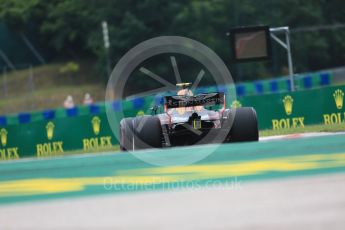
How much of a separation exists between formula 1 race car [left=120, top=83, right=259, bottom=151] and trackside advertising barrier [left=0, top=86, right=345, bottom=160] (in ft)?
21.5

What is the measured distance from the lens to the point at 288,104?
2048 cm

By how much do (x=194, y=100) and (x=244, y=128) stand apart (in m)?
1.06

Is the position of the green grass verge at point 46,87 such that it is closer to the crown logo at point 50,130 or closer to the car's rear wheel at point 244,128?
the crown logo at point 50,130

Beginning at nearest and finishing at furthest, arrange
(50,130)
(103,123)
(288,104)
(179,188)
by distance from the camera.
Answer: (179,188) < (288,104) < (103,123) < (50,130)

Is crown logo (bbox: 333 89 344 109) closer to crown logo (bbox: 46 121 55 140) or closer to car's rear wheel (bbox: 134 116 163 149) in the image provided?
crown logo (bbox: 46 121 55 140)

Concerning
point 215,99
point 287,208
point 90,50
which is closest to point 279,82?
point 215,99

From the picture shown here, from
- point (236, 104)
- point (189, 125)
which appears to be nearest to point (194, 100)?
point (189, 125)

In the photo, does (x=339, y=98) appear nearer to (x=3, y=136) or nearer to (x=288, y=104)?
(x=288, y=104)

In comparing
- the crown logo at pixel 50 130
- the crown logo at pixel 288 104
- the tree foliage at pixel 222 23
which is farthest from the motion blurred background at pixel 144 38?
the crown logo at pixel 288 104

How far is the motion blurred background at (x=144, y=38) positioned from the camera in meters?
45.8

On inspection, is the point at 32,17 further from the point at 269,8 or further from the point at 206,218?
the point at 206,218

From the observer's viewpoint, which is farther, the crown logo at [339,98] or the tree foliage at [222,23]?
the tree foliage at [222,23]

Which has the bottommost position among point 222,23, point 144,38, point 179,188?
point 179,188

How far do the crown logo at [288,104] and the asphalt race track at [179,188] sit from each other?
14.0 m
